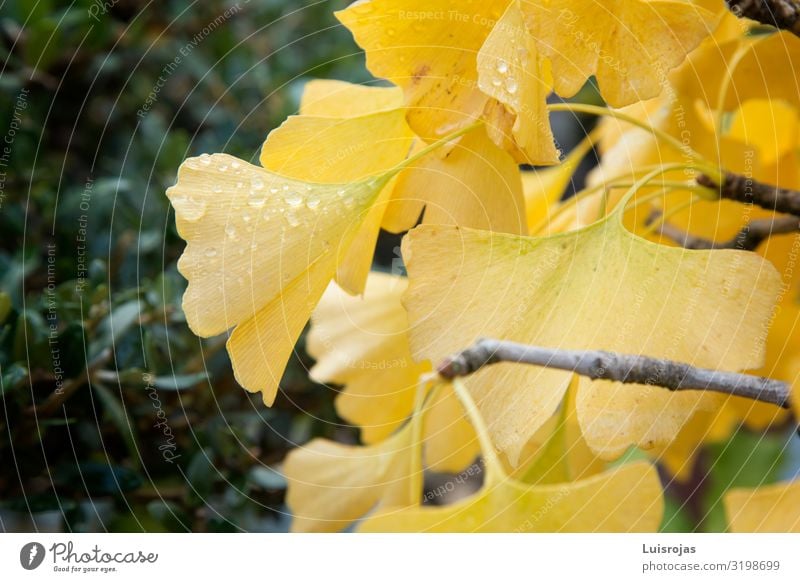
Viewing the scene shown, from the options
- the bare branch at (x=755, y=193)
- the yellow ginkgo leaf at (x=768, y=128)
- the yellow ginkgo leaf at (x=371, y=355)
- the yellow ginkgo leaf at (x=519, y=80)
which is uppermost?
the yellow ginkgo leaf at (x=519, y=80)

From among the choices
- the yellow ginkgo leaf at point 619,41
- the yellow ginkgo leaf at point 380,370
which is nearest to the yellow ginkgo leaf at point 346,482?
the yellow ginkgo leaf at point 380,370

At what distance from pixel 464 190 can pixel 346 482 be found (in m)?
0.11

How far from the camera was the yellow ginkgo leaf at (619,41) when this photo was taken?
21cm

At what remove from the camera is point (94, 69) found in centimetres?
41

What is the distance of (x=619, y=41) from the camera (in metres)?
0.21

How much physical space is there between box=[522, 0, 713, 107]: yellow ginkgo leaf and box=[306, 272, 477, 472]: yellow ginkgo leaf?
107 mm

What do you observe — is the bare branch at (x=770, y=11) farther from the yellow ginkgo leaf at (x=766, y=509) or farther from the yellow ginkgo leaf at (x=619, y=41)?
the yellow ginkgo leaf at (x=766, y=509)

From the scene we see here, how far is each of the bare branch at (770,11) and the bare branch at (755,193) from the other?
0.05 meters

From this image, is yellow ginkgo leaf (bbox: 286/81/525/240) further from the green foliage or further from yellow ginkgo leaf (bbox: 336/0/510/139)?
the green foliage

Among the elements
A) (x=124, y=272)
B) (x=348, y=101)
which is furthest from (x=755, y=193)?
(x=124, y=272)
